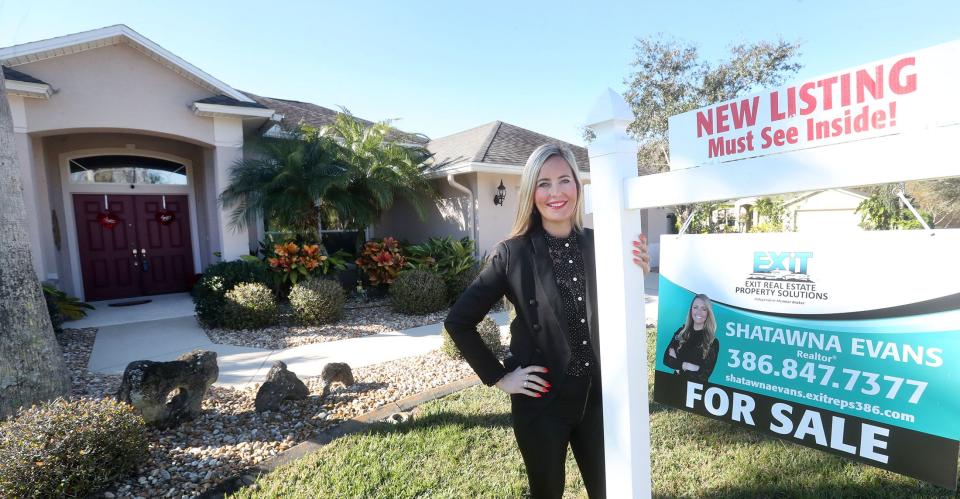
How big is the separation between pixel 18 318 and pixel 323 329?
3863 millimetres

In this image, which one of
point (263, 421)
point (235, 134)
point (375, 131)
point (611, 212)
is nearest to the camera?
point (611, 212)

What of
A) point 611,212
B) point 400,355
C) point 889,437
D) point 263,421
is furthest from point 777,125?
point 400,355

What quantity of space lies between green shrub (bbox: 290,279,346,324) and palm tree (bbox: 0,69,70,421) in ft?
11.4

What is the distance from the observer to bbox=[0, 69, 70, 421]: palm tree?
143 inches

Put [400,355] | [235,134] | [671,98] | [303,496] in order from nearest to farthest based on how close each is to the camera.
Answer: [303,496]
[400,355]
[235,134]
[671,98]

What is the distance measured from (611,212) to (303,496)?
2.51m

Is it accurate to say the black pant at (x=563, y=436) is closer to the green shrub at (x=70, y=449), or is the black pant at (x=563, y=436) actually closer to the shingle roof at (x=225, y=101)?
the green shrub at (x=70, y=449)

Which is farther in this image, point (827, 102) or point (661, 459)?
point (661, 459)

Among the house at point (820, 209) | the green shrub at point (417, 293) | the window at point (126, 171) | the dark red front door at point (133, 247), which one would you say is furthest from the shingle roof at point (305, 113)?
the house at point (820, 209)

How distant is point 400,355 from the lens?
5.87 metres

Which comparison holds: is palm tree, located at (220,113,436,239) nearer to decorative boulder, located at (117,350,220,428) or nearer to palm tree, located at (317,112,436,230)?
palm tree, located at (317,112,436,230)

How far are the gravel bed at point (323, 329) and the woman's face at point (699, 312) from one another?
6.00m

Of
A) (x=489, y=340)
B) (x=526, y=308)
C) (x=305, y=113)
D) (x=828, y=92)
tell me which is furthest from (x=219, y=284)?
(x=828, y=92)

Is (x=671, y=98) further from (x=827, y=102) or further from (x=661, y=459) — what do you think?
(x=827, y=102)
